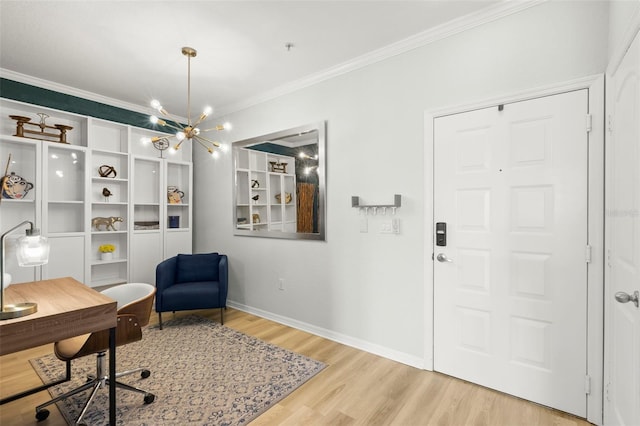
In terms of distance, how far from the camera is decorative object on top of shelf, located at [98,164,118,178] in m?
3.89

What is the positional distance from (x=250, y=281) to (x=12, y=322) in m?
2.62

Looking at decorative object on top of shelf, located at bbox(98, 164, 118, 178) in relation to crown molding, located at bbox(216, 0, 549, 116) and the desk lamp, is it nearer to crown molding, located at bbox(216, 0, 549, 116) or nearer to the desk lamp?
crown molding, located at bbox(216, 0, 549, 116)

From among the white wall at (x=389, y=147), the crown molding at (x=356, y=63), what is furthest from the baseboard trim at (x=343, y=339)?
the crown molding at (x=356, y=63)

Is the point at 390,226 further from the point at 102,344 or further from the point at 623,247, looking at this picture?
the point at 102,344

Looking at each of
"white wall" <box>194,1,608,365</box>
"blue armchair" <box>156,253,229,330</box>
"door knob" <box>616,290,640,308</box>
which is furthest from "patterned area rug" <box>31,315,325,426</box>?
"door knob" <box>616,290,640,308</box>

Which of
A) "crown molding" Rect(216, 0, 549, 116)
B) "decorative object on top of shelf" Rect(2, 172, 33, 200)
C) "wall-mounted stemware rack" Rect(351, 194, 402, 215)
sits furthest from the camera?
"decorative object on top of shelf" Rect(2, 172, 33, 200)

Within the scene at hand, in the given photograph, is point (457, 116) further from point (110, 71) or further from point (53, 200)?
point (53, 200)

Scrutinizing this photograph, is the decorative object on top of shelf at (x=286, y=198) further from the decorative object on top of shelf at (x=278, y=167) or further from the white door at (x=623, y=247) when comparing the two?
the white door at (x=623, y=247)

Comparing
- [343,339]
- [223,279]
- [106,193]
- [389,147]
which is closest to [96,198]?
[106,193]

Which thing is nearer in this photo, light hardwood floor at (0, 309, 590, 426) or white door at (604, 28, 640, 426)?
white door at (604, 28, 640, 426)

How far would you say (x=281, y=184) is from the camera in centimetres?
355

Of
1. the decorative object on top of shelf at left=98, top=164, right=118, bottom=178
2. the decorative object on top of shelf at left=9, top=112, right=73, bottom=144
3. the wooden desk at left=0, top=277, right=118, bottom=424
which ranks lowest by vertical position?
the wooden desk at left=0, top=277, right=118, bottom=424

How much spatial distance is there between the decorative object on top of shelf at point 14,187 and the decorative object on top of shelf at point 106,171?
70cm

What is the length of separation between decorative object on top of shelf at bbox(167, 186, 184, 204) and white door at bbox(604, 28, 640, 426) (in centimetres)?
470
